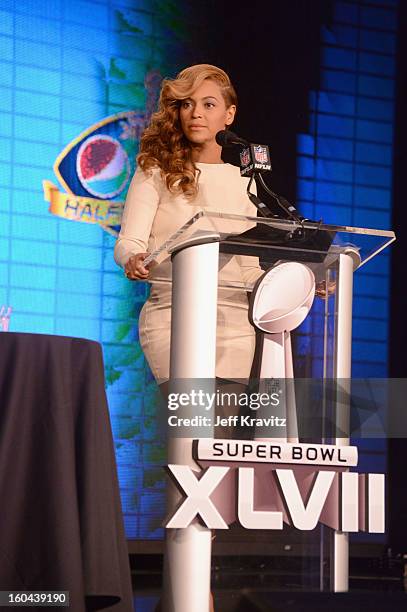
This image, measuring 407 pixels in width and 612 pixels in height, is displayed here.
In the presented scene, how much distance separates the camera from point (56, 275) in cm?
371

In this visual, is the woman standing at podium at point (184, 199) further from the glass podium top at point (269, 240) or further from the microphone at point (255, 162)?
the microphone at point (255, 162)

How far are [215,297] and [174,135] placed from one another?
633mm

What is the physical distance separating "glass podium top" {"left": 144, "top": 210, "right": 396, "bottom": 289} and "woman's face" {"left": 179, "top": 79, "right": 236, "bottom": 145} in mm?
492

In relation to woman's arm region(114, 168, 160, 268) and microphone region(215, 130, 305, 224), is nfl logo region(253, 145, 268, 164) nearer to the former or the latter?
microphone region(215, 130, 305, 224)

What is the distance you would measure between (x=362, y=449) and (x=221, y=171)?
74cm

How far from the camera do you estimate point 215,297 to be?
195 cm

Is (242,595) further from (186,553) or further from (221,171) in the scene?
(221,171)

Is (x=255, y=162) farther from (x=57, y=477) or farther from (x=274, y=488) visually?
(x=57, y=477)

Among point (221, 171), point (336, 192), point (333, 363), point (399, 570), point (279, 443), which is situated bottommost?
point (399, 570)

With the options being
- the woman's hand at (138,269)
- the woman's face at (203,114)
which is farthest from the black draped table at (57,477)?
the woman's face at (203,114)

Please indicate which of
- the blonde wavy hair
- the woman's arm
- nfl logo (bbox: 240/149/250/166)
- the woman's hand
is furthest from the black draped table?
the blonde wavy hair

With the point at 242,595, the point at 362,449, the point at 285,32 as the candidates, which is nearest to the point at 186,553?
the point at 242,595

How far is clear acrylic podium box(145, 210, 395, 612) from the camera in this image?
1875 mm

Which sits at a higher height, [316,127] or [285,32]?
[285,32]
